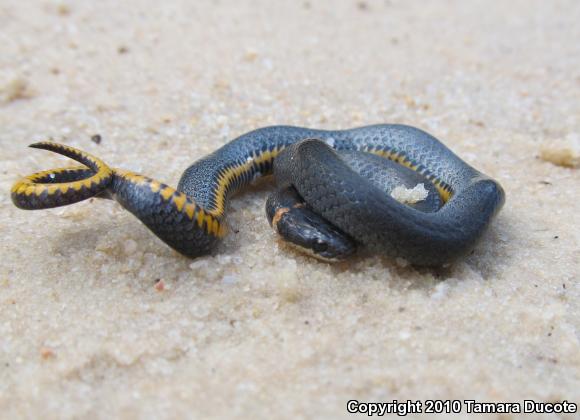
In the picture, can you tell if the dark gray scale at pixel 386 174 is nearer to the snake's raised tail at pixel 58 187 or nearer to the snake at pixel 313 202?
the snake at pixel 313 202

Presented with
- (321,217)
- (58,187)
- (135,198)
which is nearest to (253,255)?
(321,217)

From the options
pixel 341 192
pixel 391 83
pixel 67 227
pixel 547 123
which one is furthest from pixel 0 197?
pixel 547 123

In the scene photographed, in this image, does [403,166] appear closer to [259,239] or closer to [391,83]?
[259,239]

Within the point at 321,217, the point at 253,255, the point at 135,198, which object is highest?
the point at 135,198

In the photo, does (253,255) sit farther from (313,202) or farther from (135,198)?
(135,198)

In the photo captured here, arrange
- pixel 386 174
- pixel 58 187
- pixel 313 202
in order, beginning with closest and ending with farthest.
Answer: pixel 58 187, pixel 313 202, pixel 386 174

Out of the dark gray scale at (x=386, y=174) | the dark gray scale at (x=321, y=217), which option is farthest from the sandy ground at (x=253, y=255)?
the dark gray scale at (x=386, y=174)

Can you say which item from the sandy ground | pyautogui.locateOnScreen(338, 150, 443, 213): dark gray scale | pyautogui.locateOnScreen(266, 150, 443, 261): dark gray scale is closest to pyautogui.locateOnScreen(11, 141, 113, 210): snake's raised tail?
the sandy ground
